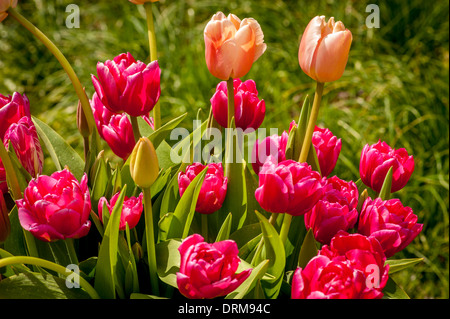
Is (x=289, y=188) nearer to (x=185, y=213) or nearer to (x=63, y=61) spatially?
(x=185, y=213)

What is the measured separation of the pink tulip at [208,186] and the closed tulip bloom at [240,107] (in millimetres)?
79

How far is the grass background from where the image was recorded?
1940 mm

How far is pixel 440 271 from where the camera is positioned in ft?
6.01

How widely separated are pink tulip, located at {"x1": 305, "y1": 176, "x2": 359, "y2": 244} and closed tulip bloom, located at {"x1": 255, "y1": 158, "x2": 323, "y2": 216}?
0.04 m

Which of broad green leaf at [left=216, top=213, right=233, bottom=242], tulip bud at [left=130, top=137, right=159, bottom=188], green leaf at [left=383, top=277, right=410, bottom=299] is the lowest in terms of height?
green leaf at [left=383, top=277, right=410, bottom=299]

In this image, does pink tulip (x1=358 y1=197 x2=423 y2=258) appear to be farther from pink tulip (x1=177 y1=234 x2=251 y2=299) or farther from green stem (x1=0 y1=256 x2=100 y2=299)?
green stem (x1=0 y1=256 x2=100 y2=299)

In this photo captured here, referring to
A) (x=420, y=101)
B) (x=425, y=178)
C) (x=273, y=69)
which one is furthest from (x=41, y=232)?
(x=273, y=69)

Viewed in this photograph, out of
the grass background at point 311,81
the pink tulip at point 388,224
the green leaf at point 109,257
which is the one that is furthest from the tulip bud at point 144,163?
the grass background at point 311,81

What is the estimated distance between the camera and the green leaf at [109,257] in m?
0.56

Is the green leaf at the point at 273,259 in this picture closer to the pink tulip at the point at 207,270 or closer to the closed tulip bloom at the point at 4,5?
the pink tulip at the point at 207,270

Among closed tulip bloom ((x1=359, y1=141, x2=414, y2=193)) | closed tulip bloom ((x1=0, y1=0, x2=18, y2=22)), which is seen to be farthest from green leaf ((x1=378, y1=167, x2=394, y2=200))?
closed tulip bloom ((x1=0, y1=0, x2=18, y2=22))

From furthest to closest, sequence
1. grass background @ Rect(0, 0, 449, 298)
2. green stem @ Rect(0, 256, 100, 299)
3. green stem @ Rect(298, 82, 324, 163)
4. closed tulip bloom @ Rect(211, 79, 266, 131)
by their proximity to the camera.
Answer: grass background @ Rect(0, 0, 449, 298) < closed tulip bloom @ Rect(211, 79, 266, 131) < green stem @ Rect(298, 82, 324, 163) < green stem @ Rect(0, 256, 100, 299)
